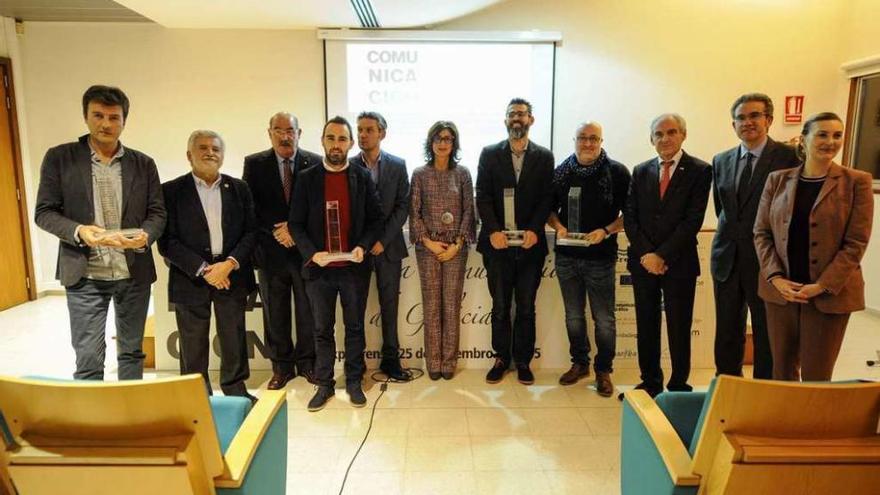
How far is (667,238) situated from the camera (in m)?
2.82

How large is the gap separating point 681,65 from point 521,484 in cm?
496

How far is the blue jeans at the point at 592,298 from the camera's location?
3117mm

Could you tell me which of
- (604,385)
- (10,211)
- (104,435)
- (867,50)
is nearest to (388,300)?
(604,385)

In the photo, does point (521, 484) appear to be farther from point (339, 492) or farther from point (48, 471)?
point (48, 471)

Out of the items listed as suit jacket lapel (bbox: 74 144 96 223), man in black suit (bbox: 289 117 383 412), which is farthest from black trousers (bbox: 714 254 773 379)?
suit jacket lapel (bbox: 74 144 96 223)

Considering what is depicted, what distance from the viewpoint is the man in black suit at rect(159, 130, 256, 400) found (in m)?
2.66

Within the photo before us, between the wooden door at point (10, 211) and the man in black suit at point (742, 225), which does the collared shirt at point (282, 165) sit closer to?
the man in black suit at point (742, 225)

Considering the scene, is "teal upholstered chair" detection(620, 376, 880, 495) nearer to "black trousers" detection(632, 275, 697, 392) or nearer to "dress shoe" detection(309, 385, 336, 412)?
"black trousers" detection(632, 275, 697, 392)

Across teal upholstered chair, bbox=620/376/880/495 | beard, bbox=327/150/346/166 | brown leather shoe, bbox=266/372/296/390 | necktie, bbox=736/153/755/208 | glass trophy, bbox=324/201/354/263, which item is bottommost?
brown leather shoe, bbox=266/372/296/390

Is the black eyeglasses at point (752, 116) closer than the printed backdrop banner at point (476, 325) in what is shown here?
Yes

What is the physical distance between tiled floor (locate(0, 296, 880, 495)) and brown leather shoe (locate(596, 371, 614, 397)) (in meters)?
0.06

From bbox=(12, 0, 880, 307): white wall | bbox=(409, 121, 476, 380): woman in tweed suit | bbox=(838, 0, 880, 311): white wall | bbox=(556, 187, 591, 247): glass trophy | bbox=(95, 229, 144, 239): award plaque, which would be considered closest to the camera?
bbox=(95, 229, 144, 239): award plaque

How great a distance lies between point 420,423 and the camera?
2.86 m

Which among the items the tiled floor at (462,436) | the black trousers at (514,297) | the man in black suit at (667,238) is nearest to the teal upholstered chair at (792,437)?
the tiled floor at (462,436)
